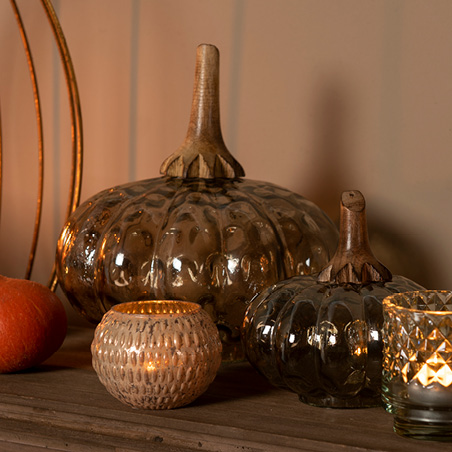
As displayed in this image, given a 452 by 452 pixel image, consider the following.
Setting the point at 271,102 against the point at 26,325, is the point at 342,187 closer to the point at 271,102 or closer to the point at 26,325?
the point at 271,102

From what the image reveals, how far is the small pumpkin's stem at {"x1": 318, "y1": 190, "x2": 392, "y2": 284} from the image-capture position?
61cm

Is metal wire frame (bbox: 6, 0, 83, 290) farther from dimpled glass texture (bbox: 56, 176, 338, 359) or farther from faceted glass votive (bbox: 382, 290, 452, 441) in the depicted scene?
faceted glass votive (bbox: 382, 290, 452, 441)

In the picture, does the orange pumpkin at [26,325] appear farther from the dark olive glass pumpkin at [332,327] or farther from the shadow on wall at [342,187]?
the shadow on wall at [342,187]

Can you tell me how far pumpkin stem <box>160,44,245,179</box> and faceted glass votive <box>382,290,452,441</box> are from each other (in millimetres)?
283

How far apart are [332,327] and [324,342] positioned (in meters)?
0.01

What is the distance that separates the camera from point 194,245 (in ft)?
2.20

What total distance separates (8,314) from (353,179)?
413mm

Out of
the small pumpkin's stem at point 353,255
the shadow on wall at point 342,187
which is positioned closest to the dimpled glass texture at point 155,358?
the small pumpkin's stem at point 353,255

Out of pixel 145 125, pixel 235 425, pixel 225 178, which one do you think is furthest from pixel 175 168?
pixel 235 425

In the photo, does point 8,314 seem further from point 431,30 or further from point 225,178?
point 431,30

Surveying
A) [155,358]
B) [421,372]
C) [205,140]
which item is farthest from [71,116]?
[421,372]

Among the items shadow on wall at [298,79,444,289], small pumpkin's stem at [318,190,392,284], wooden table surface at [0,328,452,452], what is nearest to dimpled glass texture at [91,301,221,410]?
wooden table surface at [0,328,452,452]

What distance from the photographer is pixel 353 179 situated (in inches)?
32.8

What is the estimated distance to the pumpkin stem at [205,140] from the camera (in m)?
0.75
